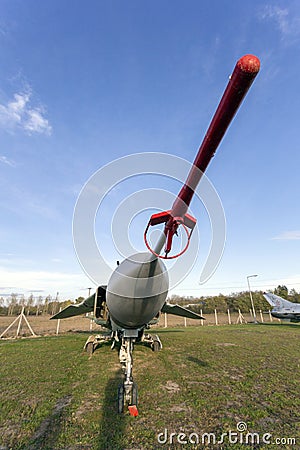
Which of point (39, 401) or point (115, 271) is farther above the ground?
point (115, 271)

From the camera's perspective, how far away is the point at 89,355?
30.6ft

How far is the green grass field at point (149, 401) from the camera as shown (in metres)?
3.48

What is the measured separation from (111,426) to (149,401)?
1.30 m

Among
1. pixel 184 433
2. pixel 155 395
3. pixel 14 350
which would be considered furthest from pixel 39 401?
pixel 14 350

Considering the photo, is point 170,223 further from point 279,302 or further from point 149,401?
point 279,302

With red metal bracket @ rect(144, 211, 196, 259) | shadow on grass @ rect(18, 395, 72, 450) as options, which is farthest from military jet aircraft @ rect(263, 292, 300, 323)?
red metal bracket @ rect(144, 211, 196, 259)

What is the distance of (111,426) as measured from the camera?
3723 millimetres

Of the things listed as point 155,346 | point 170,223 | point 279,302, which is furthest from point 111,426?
point 279,302

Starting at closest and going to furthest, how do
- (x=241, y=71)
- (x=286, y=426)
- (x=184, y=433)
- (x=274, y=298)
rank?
(x=241, y=71)
(x=184, y=433)
(x=286, y=426)
(x=274, y=298)

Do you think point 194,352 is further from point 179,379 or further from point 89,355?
point 89,355

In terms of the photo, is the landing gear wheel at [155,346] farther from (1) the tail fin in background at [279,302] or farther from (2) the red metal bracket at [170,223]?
(1) the tail fin in background at [279,302]

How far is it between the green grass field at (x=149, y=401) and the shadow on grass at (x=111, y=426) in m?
0.02

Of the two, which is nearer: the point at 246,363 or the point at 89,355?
the point at 246,363

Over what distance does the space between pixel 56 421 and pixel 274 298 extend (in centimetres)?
2820
